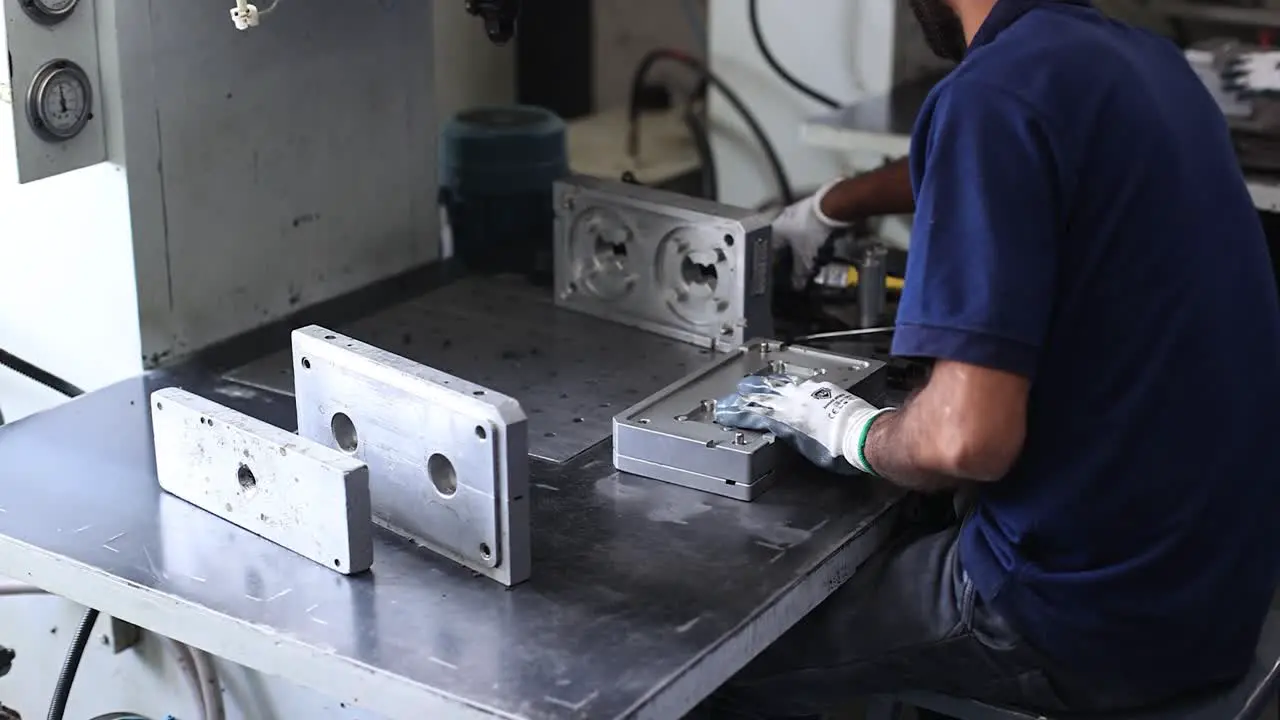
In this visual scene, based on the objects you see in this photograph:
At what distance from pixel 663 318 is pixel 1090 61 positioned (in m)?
0.77

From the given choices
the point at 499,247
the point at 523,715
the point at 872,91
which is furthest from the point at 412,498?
the point at 872,91

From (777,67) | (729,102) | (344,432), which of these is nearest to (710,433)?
(344,432)

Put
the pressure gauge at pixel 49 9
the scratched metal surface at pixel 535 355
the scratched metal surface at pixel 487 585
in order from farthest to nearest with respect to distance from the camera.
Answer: the scratched metal surface at pixel 535 355 < the pressure gauge at pixel 49 9 < the scratched metal surface at pixel 487 585

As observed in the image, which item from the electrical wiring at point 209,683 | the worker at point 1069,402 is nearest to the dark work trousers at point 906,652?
the worker at point 1069,402

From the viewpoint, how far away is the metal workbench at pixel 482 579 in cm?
116

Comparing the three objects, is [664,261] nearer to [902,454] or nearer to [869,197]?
[869,197]

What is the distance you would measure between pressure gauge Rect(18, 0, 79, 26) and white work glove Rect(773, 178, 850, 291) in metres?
0.92

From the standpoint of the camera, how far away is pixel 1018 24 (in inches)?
49.8

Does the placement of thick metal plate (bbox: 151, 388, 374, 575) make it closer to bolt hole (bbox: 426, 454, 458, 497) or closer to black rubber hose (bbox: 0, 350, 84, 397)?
bolt hole (bbox: 426, 454, 458, 497)

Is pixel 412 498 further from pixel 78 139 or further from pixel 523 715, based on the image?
pixel 78 139

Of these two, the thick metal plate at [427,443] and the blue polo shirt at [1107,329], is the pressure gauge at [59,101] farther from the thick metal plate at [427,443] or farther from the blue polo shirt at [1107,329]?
the blue polo shirt at [1107,329]

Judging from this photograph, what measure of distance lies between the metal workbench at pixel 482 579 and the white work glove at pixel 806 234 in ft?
1.44

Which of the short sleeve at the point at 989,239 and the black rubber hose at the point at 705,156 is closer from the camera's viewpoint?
the short sleeve at the point at 989,239

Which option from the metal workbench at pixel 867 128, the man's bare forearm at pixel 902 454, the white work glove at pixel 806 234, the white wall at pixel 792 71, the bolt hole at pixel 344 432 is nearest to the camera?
the man's bare forearm at pixel 902 454
